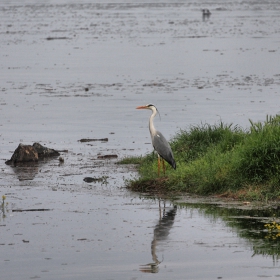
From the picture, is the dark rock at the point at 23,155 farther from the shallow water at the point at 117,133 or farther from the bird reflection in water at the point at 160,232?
the bird reflection in water at the point at 160,232

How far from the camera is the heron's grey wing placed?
1506cm

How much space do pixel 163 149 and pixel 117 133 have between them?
23.5 feet

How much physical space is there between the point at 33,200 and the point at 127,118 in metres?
10.8

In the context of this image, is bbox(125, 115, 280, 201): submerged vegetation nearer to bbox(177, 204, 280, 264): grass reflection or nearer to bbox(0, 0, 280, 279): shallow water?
bbox(0, 0, 280, 279): shallow water

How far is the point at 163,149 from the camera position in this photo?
15.2m

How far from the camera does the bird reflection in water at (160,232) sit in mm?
10070

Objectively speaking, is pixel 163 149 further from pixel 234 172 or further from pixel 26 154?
pixel 26 154

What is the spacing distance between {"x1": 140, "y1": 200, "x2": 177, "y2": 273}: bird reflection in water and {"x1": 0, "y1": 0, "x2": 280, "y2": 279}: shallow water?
0.09ft

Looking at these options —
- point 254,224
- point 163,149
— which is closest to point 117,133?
point 163,149

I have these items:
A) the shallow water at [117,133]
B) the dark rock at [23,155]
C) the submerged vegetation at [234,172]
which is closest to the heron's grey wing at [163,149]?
the submerged vegetation at [234,172]

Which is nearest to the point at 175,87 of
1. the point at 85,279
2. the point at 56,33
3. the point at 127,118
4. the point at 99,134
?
the point at 127,118

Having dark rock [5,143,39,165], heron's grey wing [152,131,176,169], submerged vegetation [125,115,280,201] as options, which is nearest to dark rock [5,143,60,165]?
dark rock [5,143,39,165]

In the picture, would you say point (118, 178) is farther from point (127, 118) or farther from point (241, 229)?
point (127, 118)

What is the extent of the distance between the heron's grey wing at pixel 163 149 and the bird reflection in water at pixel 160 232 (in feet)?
5.84
